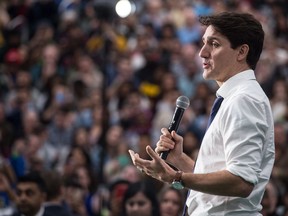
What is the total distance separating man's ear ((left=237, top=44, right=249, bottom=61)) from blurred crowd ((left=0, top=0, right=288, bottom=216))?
3.90 metres

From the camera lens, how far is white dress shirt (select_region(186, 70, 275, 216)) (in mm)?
4070

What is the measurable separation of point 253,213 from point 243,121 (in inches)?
17.6

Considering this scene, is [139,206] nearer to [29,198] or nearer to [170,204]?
[170,204]

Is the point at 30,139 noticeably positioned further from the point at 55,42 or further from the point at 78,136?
the point at 55,42

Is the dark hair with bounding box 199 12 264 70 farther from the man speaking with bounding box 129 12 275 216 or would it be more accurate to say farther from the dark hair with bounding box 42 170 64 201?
the dark hair with bounding box 42 170 64 201

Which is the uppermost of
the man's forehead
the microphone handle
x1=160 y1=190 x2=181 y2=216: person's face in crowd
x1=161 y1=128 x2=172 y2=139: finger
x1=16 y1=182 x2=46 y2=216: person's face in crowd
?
the man's forehead

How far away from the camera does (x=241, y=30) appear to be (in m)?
4.31

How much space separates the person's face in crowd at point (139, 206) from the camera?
7703 millimetres

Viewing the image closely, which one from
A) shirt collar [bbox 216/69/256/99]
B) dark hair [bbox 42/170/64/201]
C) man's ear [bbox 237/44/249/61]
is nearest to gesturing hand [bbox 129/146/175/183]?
shirt collar [bbox 216/69/256/99]

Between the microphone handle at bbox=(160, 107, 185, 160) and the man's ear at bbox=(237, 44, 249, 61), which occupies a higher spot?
the man's ear at bbox=(237, 44, 249, 61)

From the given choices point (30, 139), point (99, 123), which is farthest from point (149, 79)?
point (30, 139)

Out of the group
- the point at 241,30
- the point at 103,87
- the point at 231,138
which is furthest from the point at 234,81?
the point at 103,87

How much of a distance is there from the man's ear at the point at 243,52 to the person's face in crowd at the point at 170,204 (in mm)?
3575

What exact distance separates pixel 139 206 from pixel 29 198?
3.10 ft
